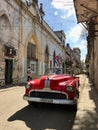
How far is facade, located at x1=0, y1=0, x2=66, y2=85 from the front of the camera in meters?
20.6

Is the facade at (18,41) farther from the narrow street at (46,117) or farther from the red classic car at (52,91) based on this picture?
the red classic car at (52,91)

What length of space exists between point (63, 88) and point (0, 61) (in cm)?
1221

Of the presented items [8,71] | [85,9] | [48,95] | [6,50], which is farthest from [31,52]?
[48,95]

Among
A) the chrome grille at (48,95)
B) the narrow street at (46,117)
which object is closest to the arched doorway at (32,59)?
the narrow street at (46,117)

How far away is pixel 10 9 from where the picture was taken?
21750 millimetres

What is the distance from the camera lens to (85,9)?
1146 cm

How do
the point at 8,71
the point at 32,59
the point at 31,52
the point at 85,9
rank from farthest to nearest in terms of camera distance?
the point at 32,59 < the point at 31,52 < the point at 8,71 < the point at 85,9

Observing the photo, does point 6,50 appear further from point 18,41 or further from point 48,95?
point 48,95

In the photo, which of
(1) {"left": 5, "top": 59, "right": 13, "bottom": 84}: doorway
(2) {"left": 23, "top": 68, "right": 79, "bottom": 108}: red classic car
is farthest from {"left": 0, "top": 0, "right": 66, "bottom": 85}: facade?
(2) {"left": 23, "top": 68, "right": 79, "bottom": 108}: red classic car

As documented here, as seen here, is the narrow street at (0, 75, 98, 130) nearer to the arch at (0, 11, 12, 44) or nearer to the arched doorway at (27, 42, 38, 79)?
the arch at (0, 11, 12, 44)

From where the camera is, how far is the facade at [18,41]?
20.6m

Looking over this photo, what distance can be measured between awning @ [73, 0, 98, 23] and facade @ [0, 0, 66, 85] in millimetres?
8953

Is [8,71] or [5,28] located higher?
[5,28]

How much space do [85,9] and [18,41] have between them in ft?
43.5
